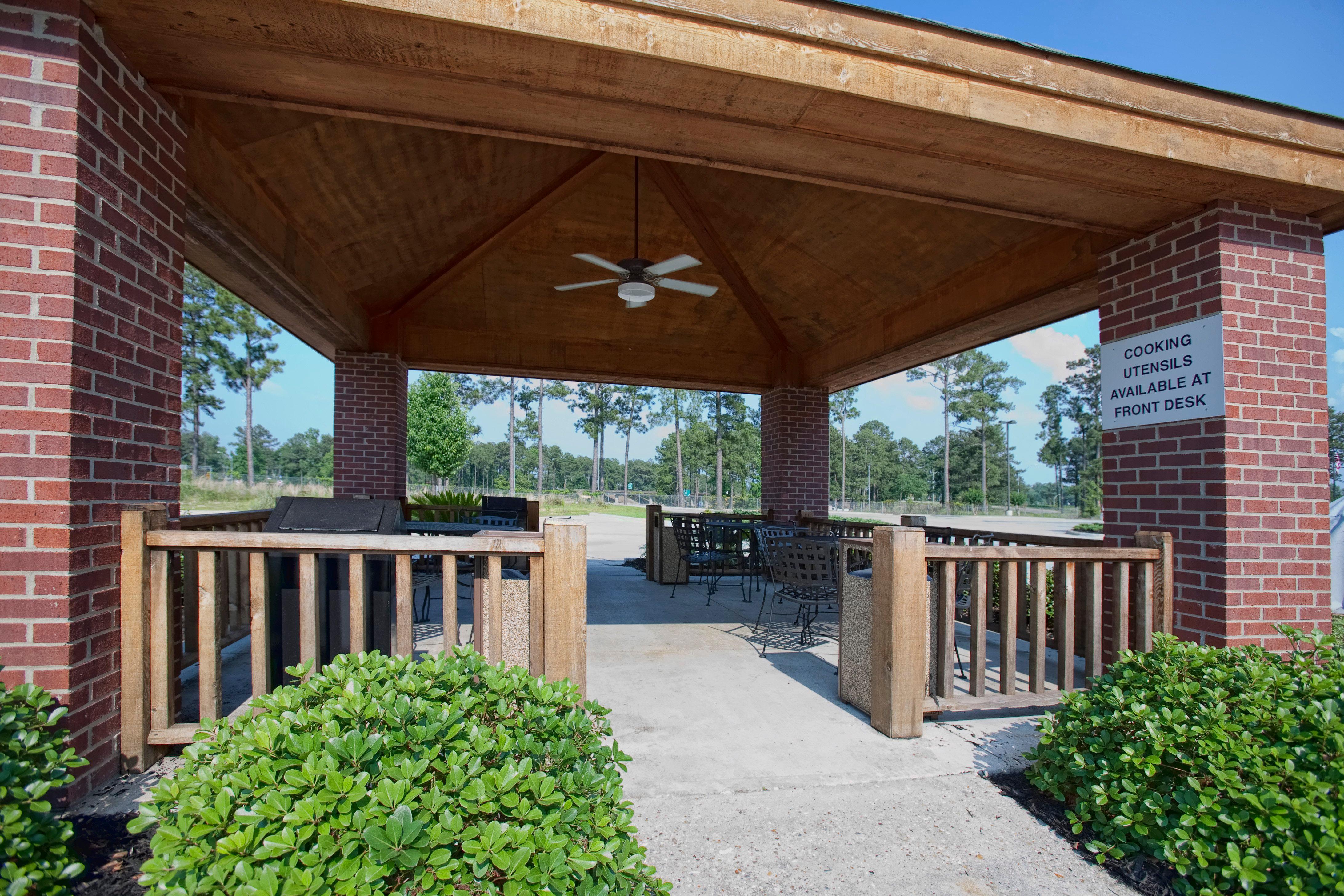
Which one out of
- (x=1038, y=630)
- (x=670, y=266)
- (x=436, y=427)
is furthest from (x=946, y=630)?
(x=436, y=427)

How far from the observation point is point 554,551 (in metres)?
2.22

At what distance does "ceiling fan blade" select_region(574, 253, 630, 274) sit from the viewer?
532 centimetres

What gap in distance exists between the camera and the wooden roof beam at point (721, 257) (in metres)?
6.33

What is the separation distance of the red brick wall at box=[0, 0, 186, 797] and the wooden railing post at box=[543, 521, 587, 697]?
4.85 feet

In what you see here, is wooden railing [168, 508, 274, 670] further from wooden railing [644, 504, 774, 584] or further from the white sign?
the white sign

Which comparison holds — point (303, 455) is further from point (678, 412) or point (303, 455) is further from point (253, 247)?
point (253, 247)

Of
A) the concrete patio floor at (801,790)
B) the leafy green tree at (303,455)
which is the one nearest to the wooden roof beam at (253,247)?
the concrete patio floor at (801,790)

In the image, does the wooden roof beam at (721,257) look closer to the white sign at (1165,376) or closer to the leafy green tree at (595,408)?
the white sign at (1165,376)

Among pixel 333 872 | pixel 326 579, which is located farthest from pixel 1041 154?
pixel 326 579

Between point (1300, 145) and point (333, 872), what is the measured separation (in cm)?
445

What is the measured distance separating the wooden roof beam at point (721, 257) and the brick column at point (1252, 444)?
3.98 m

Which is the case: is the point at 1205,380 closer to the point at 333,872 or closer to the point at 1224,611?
the point at 1224,611

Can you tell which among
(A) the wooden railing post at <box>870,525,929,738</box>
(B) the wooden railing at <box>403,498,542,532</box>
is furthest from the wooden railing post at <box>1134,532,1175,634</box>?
(B) the wooden railing at <box>403,498,542,532</box>

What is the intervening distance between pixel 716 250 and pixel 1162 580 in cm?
530
